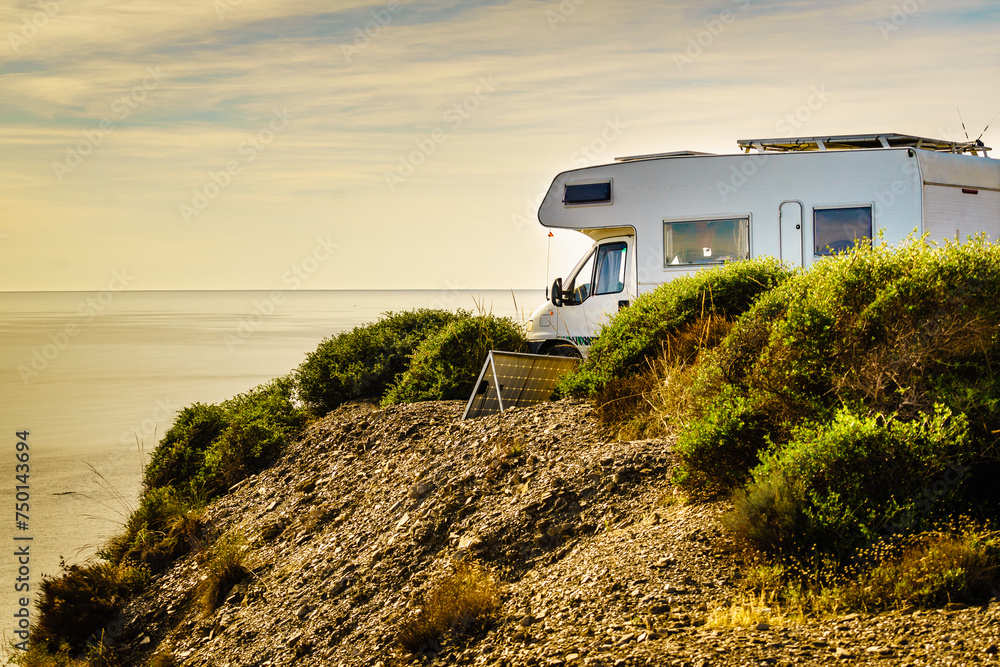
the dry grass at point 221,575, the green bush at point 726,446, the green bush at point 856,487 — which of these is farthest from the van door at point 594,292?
the green bush at point 856,487

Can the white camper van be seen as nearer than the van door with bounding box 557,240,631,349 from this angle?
Yes

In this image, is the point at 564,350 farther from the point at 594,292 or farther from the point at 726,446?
the point at 726,446

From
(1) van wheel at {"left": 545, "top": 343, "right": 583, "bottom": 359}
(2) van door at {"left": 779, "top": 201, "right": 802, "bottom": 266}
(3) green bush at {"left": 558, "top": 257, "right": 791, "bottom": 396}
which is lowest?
(1) van wheel at {"left": 545, "top": 343, "right": 583, "bottom": 359}

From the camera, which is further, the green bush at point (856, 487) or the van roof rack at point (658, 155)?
the van roof rack at point (658, 155)

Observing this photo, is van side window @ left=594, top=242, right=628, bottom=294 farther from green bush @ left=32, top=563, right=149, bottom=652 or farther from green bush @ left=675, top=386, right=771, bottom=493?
green bush @ left=32, top=563, right=149, bottom=652

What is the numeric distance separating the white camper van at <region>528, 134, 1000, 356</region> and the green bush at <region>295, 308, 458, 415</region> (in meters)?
2.31

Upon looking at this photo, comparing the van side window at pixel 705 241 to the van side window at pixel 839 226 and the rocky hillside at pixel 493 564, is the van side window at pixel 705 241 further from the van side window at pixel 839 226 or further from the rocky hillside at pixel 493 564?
the rocky hillside at pixel 493 564

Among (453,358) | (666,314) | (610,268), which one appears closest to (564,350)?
(610,268)

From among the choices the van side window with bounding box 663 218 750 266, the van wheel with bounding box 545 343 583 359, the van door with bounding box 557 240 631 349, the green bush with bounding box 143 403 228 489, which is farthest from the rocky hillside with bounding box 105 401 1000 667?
the van side window with bounding box 663 218 750 266

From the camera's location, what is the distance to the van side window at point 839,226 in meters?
13.5

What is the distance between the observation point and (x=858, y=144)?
14633 mm

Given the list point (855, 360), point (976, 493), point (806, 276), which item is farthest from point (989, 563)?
point (806, 276)

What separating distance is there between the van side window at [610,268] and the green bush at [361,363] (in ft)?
8.05

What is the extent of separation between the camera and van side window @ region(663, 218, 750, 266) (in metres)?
13.9
